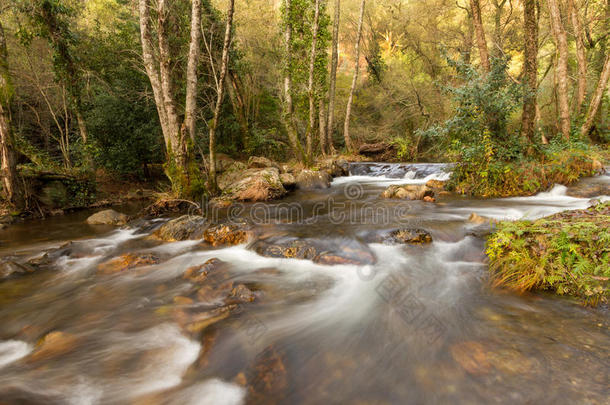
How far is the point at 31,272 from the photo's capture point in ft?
15.1

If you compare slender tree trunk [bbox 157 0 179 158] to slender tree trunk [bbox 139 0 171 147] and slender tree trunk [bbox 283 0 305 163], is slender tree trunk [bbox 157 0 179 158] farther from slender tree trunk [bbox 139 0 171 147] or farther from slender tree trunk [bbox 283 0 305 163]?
slender tree trunk [bbox 283 0 305 163]

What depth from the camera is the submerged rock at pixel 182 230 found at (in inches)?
230

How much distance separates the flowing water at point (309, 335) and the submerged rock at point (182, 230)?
2.15 ft

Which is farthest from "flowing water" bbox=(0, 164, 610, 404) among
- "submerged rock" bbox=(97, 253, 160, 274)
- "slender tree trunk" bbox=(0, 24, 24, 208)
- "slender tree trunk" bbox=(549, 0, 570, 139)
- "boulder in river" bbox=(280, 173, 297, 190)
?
"slender tree trunk" bbox=(549, 0, 570, 139)

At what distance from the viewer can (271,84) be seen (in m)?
18.1

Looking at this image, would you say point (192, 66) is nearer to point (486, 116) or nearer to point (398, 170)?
point (486, 116)

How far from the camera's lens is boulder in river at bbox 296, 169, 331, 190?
10992 millimetres

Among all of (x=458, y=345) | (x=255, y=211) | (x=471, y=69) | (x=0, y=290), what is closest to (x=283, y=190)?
(x=255, y=211)

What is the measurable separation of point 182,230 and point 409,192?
6.12 m

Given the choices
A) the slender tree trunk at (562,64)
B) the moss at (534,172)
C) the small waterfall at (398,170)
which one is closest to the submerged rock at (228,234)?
the moss at (534,172)

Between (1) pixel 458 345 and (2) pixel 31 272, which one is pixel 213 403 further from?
(2) pixel 31 272

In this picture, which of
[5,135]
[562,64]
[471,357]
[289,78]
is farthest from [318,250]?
[562,64]

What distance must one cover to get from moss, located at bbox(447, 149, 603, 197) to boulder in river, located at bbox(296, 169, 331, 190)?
5326 millimetres

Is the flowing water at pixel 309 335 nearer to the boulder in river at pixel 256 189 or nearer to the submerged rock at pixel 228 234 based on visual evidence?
the submerged rock at pixel 228 234
